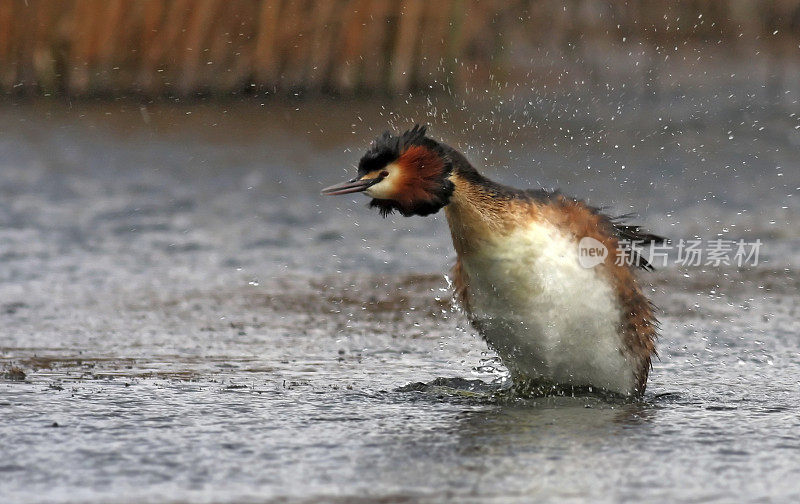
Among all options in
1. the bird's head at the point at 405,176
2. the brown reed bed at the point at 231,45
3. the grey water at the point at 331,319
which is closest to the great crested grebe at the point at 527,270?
the bird's head at the point at 405,176

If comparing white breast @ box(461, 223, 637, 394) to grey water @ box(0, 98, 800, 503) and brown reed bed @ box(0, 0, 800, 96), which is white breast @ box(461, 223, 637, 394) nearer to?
grey water @ box(0, 98, 800, 503)

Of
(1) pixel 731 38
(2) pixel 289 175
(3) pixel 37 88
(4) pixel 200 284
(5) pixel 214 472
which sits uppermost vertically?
(1) pixel 731 38

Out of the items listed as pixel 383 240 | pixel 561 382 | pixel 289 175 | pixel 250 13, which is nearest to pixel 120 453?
pixel 561 382

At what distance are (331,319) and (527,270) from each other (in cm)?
245

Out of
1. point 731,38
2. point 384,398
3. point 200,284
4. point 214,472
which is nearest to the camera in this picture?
point 214,472

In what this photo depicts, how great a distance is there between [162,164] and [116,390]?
7179mm

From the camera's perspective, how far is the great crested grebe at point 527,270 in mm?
5824

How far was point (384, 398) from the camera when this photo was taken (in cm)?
609

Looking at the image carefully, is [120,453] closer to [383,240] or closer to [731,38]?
[383,240]

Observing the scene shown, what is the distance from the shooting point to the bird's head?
18.9 feet

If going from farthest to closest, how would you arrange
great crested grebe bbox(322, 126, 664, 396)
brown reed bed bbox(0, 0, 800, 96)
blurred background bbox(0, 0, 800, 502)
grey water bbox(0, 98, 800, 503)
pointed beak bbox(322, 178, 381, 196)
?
1. brown reed bed bbox(0, 0, 800, 96)
2. great crested grebe bbox(322, 126, 664, 396)
3. pointed beak bbox(322, 178, 381, 196)
4. blurred background bbox(0, 0, 800, 502)
5. grey water bbox(0, 98, 800, 503)

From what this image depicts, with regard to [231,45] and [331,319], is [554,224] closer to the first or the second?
[331,319]

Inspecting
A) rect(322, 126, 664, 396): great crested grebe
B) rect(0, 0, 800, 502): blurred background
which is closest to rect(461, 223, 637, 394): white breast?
rect(322, 126, 664, 396): great crested grebe

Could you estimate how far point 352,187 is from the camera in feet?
18.6
